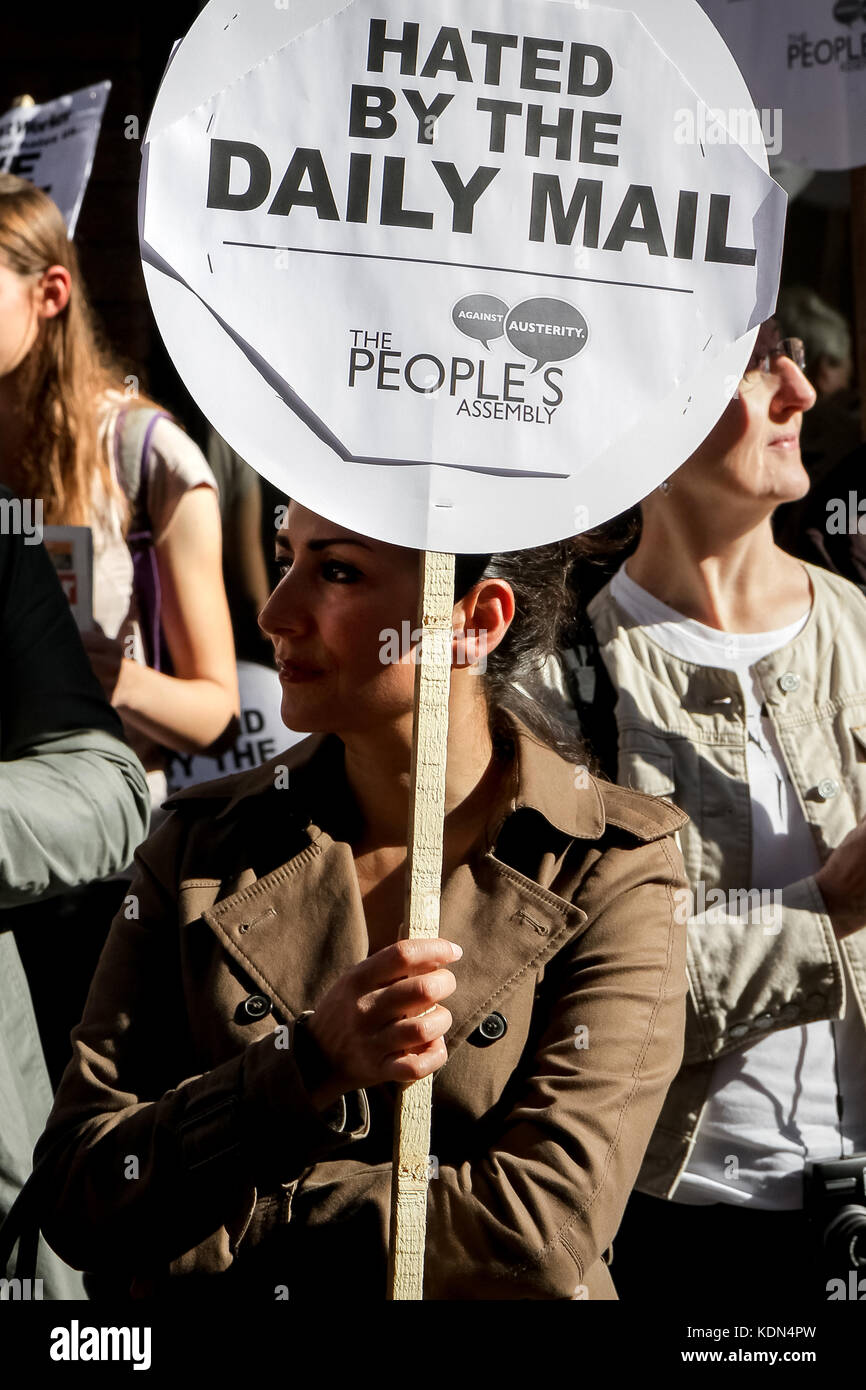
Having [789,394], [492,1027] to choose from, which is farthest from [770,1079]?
[789,394]

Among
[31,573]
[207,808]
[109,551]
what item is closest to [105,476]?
[109,551]

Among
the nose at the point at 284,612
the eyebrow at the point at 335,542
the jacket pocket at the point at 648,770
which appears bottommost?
the jacket pocket at the point at 648,770

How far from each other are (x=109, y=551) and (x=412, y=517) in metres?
1.21

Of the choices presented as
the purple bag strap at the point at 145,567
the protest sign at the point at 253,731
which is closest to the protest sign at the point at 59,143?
the purple bag strap at the point at 145,567

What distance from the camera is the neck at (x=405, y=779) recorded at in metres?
2.02

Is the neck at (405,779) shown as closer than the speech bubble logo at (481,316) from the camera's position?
No

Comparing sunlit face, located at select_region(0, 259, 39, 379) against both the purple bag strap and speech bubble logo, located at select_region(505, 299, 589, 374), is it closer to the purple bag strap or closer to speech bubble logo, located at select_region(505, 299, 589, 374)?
the purple bag strap

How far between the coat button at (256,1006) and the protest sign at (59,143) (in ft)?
5.36

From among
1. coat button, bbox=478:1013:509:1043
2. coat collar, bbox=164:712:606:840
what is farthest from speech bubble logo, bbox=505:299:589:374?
coat button, bbox=478:1013:509:1043

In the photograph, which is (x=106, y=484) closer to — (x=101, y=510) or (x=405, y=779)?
(x=101, y=510)

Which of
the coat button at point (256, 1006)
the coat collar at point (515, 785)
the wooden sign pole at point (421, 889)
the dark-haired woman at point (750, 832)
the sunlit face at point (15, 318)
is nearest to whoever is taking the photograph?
the wooden sign pole at point (421, 889)

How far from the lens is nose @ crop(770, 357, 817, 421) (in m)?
2.66

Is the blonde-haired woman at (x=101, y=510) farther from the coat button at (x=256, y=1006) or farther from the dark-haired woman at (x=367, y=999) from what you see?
the coat button at (x=256, y=1006)

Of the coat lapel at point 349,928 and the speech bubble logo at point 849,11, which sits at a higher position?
the speech bubble logo at point 849,11
